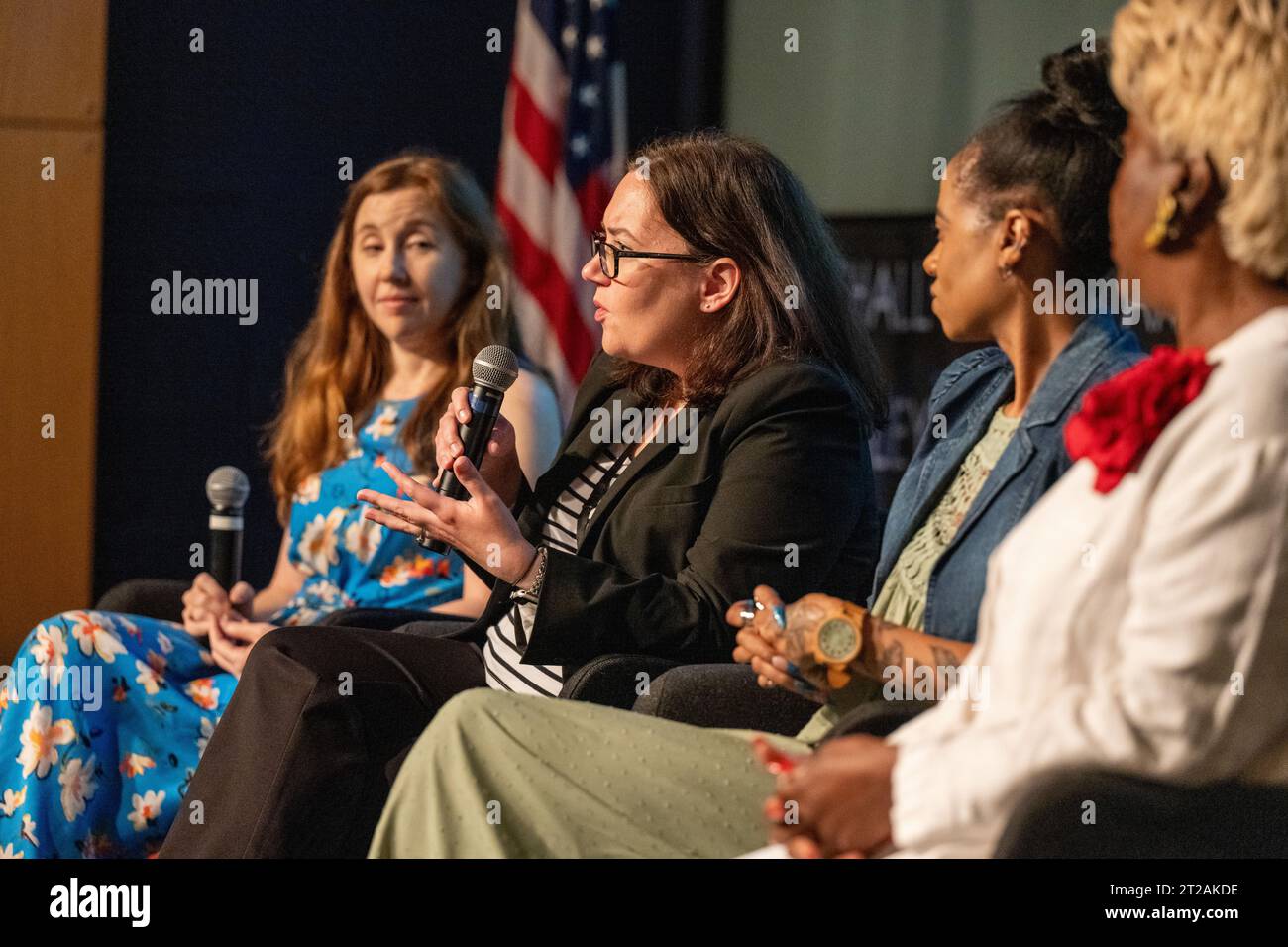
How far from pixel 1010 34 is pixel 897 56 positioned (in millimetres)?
398

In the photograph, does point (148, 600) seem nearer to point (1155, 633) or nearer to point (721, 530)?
point (721, 530)

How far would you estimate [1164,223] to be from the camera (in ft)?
5.10

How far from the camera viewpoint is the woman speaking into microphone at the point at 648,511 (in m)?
2.34

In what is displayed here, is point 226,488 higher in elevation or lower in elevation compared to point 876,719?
higher

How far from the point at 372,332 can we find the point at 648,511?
133 cm

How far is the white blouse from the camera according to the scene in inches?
54.4

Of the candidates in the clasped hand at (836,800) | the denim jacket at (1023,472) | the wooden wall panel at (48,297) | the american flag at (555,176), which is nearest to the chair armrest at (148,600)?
the wooden wall panel at (48,297)

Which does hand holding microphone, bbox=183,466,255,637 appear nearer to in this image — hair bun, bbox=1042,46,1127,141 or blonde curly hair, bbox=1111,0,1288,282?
hair bun, bbox=1042,46,1127,141

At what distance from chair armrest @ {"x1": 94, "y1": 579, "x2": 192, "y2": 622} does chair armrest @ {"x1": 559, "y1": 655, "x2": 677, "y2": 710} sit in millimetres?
1295

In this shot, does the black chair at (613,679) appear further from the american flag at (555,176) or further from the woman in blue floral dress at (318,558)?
the american flag at (555,176)

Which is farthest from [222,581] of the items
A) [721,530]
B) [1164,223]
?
[1164,223]

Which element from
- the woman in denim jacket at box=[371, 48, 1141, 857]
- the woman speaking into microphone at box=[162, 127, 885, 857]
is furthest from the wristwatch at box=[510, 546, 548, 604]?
the woman in denim jacket at box=[371, 48, 1141, 857]

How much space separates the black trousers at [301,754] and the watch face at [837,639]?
834mm
